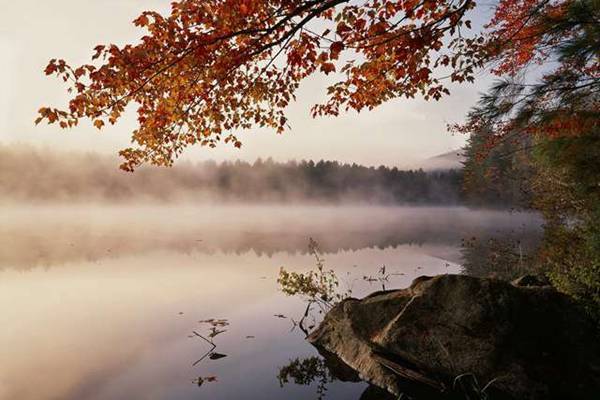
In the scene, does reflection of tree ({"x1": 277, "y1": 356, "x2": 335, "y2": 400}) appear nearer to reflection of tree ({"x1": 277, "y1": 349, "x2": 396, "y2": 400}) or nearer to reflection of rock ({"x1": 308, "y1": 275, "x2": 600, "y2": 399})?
reflection of tree ({"x1": 277, "y1": 349, "x2": 396, "y2": 400})

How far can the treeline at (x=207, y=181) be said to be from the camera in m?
114

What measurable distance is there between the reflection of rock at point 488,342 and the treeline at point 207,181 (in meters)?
102

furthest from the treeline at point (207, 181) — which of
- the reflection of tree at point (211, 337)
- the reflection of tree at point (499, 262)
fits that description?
the reflection of tree at point (211, 337)

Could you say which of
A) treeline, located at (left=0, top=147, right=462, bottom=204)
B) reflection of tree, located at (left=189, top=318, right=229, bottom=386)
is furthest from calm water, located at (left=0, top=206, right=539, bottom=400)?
treeline, located at (left=0, top=147, right=462, bottom=204)

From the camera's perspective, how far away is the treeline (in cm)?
11373

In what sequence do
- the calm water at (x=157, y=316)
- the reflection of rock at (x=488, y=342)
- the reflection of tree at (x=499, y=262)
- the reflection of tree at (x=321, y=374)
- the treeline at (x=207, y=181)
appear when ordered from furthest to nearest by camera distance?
the treeline at (x=207, y=181), the reflection of tree at (x=499, y=262), the calm water at (x=157, y=316), the reflection of tree at (x=321, y=374), the reflection of rock at (x=488, y=342)

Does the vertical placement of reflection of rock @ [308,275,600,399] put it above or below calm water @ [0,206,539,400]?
above

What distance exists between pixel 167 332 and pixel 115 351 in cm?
164

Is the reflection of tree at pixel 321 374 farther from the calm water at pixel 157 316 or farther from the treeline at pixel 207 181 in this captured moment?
the treeline at pixel 207 181

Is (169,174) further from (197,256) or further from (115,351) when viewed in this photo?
(115,351)

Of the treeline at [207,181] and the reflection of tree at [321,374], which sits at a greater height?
the treeline at [207,181]

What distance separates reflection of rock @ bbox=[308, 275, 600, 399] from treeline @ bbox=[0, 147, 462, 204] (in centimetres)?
10162

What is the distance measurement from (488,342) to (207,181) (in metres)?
124

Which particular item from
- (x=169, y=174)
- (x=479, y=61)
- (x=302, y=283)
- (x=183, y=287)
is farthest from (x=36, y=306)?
(x=169, y=174)
